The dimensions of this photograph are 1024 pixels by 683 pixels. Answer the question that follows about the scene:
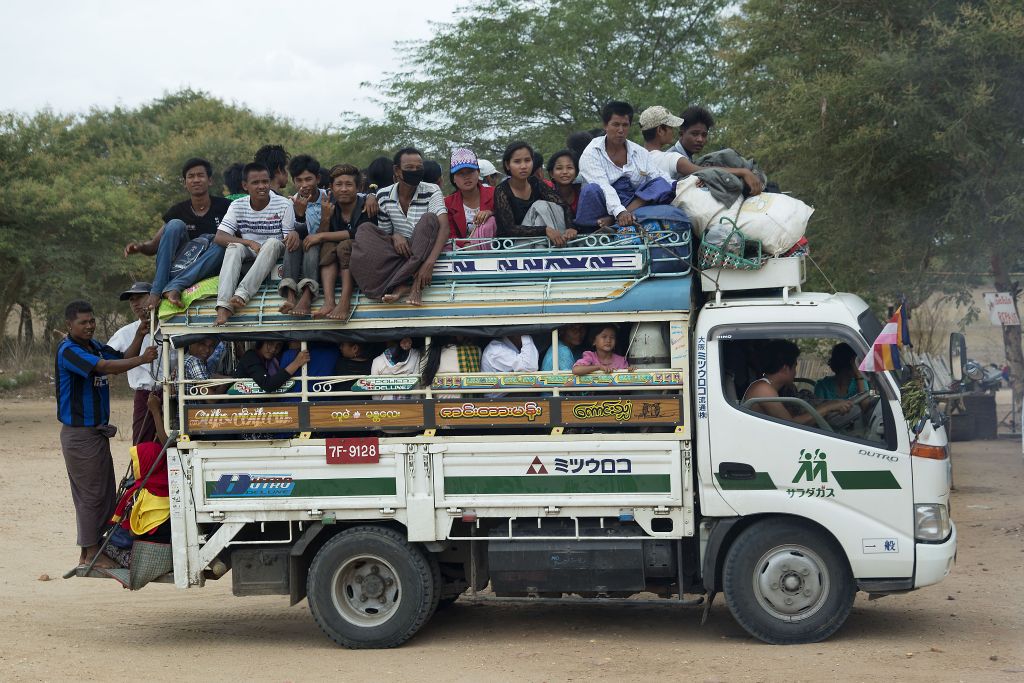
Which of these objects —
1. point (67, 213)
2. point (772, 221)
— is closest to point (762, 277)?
point (772, 221)

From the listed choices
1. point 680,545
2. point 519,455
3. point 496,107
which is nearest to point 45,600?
point 519,455

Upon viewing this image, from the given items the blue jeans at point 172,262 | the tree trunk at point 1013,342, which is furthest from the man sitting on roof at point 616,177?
the tree trunk at point 1013,342

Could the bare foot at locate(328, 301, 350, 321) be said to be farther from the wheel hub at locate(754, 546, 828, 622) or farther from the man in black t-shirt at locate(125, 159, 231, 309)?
the wheel hub at locate(754, 546, 828, 622)

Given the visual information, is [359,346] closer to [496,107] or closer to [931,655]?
[931,655]

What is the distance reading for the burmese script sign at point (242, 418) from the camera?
A: 23.5 ft

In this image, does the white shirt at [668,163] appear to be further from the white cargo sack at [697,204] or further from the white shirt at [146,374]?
the white shirt at [146,374]

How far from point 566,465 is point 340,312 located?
1696mm

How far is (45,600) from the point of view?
9219mm

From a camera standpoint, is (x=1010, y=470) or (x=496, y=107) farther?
(x=496, y=107)

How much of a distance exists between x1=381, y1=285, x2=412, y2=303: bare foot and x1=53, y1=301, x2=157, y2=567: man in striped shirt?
5.88ft

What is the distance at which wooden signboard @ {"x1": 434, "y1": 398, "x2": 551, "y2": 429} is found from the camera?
6930 mm

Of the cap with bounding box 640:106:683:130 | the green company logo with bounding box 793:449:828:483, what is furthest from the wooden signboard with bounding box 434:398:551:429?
the cap with bounding box 640:106:683:130

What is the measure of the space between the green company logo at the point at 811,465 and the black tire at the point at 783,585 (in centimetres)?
32

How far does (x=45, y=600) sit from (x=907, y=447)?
682 centimetres
